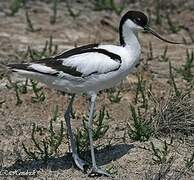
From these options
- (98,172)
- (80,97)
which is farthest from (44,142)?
(80,97)

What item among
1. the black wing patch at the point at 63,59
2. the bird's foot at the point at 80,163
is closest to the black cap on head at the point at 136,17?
the black wing patch at the point at 63,59

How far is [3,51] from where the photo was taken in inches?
294

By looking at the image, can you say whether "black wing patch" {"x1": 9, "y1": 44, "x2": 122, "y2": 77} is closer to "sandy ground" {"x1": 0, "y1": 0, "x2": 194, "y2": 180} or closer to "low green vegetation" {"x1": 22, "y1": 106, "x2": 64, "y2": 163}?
"low green vegetation" {"x1": 22, "y1": 106, "x2": 64, "y2": 163}

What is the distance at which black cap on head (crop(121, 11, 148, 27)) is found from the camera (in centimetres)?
509

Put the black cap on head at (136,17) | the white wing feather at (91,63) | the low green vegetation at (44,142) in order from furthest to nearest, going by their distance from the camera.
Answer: the low green vegetation at (44,142), the black cap on head at (136,17), the white wing feather at (91,63)

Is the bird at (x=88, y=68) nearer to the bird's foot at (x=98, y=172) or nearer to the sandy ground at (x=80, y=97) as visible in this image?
the bird's foot at (x=98, y=172)

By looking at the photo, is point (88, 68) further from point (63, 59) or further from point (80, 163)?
point (80, 163)

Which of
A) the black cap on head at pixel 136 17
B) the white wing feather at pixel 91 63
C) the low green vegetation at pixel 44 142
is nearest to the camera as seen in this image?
the white wing feather at pixel 91 63

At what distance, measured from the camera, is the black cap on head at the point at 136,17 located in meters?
5.09

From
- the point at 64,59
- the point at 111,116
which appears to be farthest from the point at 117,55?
the point at 111,116

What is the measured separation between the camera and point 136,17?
511 cm

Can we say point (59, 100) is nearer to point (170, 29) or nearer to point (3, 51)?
point (3, 51)

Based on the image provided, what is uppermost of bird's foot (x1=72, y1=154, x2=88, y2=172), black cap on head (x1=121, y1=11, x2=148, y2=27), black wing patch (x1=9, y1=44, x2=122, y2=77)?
black cap on head (x1=121, y1=11, x2=148, y2=27)

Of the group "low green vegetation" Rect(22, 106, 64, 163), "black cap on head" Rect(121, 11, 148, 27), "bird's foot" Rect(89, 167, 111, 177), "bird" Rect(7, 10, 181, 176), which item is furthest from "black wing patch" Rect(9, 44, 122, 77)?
"bird's foot" Rect(89, 167, 111, 177)
